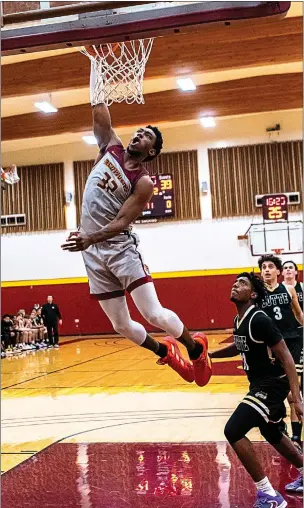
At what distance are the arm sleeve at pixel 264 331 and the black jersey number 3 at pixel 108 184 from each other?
51.0 inches

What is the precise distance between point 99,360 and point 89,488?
9.96 m

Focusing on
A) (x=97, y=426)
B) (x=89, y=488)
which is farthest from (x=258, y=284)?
(x=97, y=426)

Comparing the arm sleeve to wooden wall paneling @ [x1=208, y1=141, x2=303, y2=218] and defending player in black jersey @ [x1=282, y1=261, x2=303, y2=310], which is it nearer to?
defending player in black jersey @ [x1=282, y1=261, x2=303, y2=310]

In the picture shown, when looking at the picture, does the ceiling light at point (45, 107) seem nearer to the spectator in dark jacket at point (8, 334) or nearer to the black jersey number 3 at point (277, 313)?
the spectator in dark jacket at point (8, 334)

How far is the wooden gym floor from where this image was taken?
478cm

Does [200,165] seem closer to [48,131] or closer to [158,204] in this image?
[158,204]

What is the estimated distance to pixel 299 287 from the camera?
6.57 m

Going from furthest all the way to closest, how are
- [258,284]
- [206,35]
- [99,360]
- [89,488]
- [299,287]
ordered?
1. [99,360]
2. [206,35]
3. [299,287]
4. [89,488]
5. [258,284]

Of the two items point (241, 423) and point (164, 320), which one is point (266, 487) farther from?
point (164, 320)

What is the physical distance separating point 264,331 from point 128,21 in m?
2.81

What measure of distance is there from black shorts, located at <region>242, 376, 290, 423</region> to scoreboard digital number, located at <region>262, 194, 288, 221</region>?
53.8ft

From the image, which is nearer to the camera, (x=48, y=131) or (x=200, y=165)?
(x=48, y=131)

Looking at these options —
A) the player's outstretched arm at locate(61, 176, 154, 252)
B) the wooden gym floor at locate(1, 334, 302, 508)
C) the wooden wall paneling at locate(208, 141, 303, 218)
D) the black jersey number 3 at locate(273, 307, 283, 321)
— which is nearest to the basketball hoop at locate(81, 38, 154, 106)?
the player's outstretched arm at locate(61, 176, 154, 252)

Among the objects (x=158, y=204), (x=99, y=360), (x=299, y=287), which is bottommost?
(x=99, y=360)
